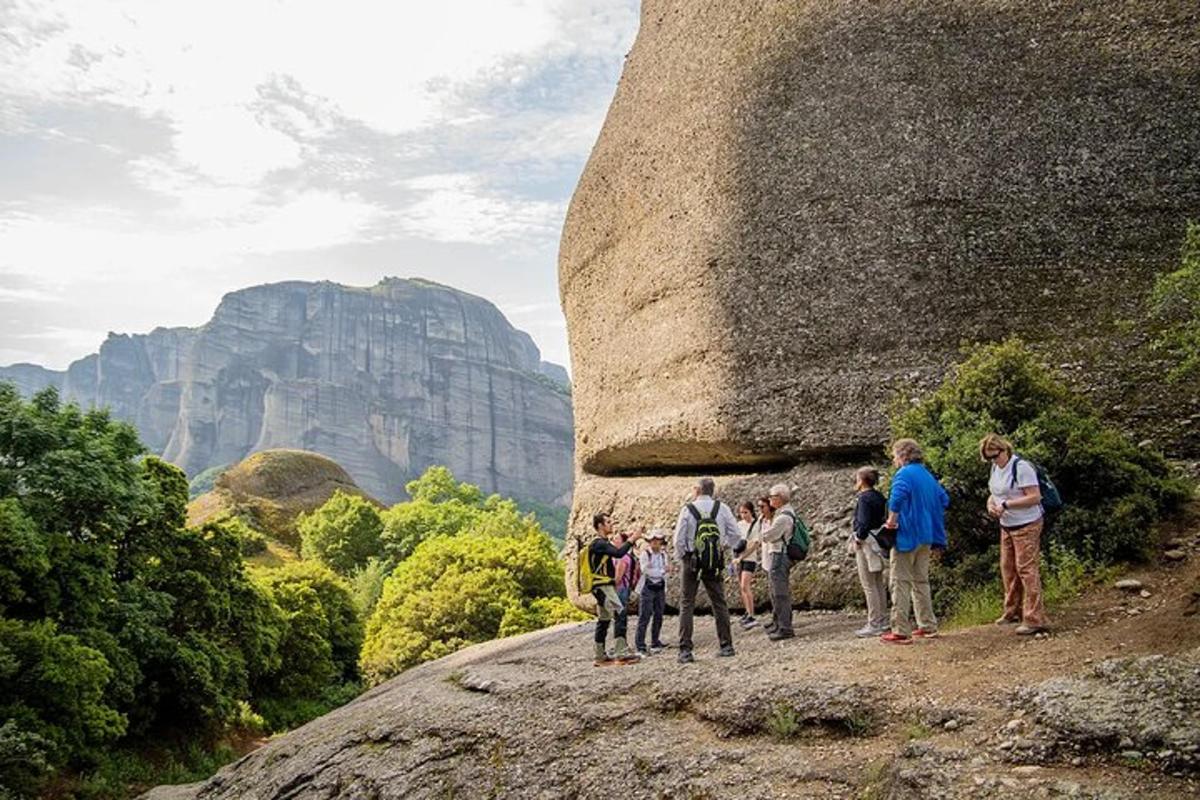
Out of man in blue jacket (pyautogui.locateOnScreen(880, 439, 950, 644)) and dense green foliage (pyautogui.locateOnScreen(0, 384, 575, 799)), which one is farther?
dense green foliage (pyautogui.locateOnScreen(0, 384, 575, 799))

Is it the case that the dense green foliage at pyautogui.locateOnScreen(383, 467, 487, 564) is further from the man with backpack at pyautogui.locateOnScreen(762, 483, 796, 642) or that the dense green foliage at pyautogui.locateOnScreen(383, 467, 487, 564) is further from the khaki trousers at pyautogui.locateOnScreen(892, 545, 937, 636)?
the khaki trousers at pyautogui.locateOnScreen(892, 545, 937, 636)

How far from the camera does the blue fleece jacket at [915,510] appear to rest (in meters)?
9.95

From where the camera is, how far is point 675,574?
16.6 metres

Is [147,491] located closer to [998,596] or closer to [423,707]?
[423,707]

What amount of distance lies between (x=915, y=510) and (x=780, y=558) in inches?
85.7

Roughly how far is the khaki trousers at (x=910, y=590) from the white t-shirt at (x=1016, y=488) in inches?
39.7

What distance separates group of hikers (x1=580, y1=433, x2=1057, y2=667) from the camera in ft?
31.1

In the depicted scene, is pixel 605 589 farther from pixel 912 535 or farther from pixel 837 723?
pixel 837 723

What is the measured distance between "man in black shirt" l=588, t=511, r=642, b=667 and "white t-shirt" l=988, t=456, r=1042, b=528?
15.4 feet

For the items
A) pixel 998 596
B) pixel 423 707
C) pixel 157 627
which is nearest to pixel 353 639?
pixel 157 627

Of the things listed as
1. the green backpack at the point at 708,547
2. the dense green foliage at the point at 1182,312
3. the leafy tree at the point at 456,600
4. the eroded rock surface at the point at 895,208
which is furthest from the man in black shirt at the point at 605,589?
the leafy tree at the point at 456,600

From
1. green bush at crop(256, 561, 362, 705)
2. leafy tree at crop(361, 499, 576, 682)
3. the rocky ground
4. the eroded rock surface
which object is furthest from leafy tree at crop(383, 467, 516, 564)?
the rocky ground

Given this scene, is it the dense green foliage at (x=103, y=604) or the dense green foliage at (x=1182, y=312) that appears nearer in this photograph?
the dense green foliage at (x=1182, y=312)

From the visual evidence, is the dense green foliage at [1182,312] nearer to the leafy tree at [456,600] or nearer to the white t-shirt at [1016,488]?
the white t-shirt at [1016,488]
